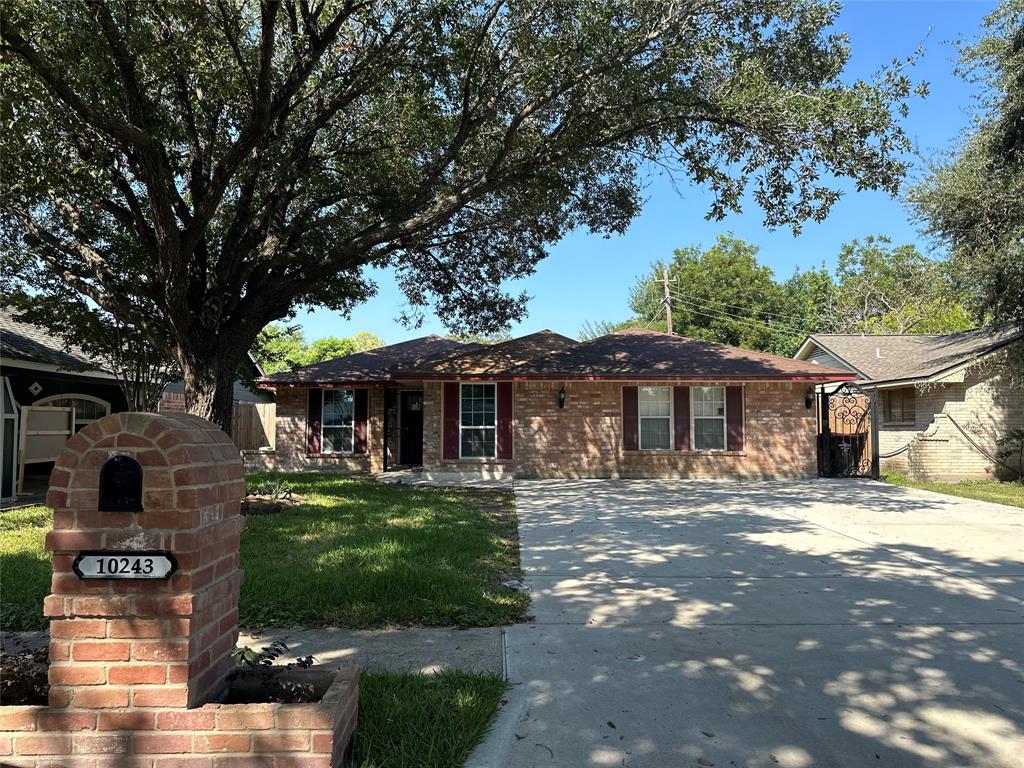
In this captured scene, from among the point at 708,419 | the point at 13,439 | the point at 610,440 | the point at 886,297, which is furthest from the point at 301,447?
the point at 886,297

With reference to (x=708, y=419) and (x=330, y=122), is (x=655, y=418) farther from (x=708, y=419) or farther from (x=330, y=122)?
(x=330, y=122)

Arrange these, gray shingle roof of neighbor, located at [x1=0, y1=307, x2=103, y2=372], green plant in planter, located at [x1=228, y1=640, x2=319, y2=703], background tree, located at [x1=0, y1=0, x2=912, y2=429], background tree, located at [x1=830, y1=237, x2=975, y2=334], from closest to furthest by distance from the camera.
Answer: green plant in planter, located at [x1=228, y1=640, x2=319, y2=703]
background tree, located at [x1=0, y1=0, x2=912, y2=429]
gray shingle roof of neighbor, located at [x1=0, y1=307, x2=103, y2=372]
background tree, located at [x1=830, y1=237, x2=975, y2=334]

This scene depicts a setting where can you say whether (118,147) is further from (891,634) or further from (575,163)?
(891,634)

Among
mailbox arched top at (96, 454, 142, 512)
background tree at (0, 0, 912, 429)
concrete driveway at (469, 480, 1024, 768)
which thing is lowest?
concrete driveway at (469, 480, 1024, 768)

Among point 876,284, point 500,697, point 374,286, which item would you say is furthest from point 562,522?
point 876,284

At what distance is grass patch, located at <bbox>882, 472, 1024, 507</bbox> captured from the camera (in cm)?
1191

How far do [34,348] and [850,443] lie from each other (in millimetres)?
18565

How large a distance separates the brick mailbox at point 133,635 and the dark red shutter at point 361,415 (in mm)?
15196

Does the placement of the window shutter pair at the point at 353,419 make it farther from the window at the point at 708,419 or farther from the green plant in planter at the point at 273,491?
the window at the point at 708,419

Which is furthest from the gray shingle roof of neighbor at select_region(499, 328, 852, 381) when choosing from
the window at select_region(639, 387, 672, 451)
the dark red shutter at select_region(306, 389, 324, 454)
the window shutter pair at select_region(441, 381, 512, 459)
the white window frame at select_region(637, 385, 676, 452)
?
the dark red shutter at select_region(306, 389, 324, 454)

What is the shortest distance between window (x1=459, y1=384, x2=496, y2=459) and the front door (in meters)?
2.66

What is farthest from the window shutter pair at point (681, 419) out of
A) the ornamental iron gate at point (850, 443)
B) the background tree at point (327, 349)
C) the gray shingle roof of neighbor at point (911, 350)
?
the background tree at point (327, 349)

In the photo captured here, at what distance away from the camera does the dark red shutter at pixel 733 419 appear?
15.4 metres

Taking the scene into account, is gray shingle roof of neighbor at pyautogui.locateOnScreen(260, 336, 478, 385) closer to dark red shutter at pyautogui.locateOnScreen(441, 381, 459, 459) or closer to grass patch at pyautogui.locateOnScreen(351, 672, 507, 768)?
dark red shutter at pyautogui.locateOnScreen(441, 381, 459, 459)
